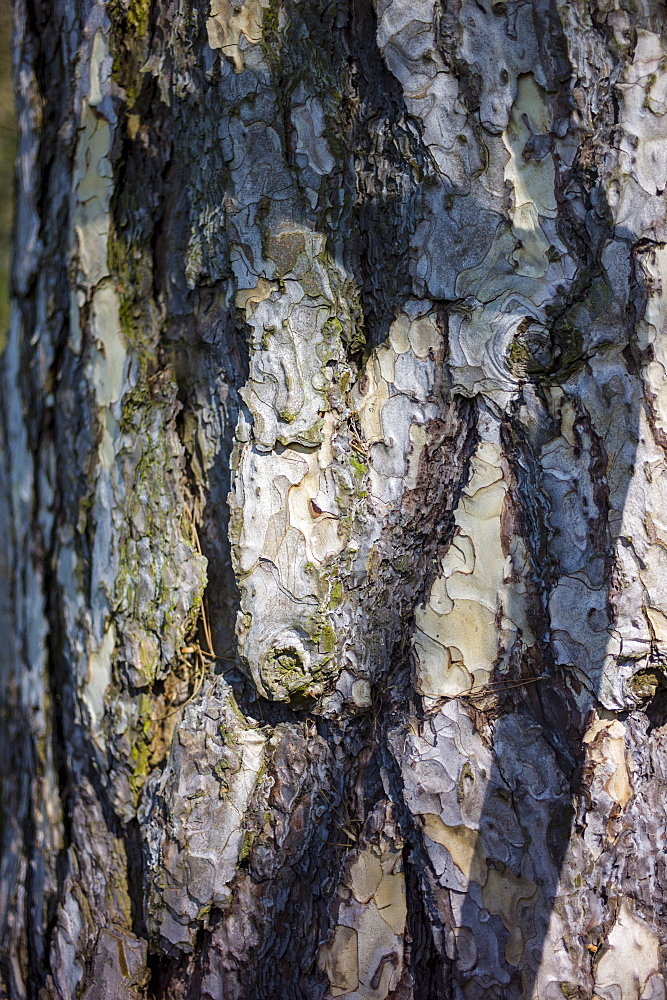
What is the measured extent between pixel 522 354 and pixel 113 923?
1.08 meters

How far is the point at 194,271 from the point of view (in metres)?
1.03

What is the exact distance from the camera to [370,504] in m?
0.97

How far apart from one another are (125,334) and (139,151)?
0.98ft

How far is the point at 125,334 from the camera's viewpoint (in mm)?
1089

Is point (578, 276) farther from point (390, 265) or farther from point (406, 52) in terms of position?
point (406, 52)

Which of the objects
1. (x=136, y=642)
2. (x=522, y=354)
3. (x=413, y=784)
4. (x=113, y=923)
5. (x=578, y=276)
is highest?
(x=578, y=276)

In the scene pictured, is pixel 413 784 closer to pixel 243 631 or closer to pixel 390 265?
pixel 243 631

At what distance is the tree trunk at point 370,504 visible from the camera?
0.90 m

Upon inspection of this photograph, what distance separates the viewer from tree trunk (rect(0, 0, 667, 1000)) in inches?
35.6

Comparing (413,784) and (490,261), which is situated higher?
(490,261)

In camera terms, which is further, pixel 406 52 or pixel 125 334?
pixel 125 334

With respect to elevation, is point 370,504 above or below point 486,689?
above

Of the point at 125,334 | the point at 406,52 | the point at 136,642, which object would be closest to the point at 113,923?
the point at 136,642

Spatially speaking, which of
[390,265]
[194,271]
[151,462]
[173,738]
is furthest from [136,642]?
[390,265]
